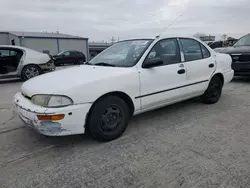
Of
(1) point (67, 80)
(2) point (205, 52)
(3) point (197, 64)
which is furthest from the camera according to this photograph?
(2) point (205, 52)

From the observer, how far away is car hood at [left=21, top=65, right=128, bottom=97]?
291cm

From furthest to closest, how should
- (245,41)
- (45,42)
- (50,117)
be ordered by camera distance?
(45,42) < (245,41) < (50,117)

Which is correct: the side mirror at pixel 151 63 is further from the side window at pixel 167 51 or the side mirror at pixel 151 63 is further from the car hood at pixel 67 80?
the car hood at pixel 67 80

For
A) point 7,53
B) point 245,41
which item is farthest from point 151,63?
point 7,53

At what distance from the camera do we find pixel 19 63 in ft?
29.0

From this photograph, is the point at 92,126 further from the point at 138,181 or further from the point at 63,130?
the point at 138,181

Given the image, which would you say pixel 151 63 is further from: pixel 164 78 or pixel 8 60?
pixel 8 60

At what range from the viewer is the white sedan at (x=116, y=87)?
2875 mm

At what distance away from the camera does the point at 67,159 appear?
2834mm

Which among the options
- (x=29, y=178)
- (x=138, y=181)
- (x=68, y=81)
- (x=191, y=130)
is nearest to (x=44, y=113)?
(x=68, y=81)

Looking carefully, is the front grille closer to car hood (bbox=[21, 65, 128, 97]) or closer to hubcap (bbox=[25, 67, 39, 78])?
car hood (bbox=[21, 65, 128, 97])

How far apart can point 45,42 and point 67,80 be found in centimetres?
2961


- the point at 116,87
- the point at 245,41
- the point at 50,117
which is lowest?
the point at 50,117

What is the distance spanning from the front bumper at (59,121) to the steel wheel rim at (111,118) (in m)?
0.29
